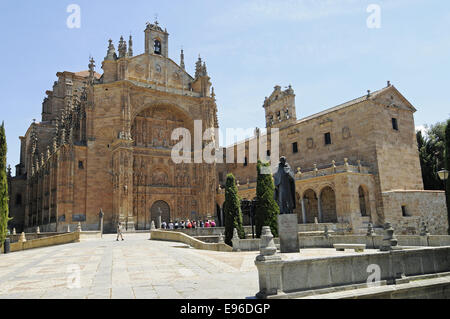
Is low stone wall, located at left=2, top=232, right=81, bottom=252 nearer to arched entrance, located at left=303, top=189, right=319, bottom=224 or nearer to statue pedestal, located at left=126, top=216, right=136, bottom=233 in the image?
statue pedestal, located at left=126, top=216, right=136, bottom=233

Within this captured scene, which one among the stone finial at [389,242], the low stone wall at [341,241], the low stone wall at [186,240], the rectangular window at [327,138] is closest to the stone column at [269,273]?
the stone finial at [389,242]

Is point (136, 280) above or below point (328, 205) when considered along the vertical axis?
below

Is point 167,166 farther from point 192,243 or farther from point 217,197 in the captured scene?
point 192,243

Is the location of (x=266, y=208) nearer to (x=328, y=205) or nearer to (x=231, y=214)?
(x=231, y=214)

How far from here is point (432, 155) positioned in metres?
38.1

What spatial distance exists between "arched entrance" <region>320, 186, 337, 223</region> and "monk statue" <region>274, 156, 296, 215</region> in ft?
62.4

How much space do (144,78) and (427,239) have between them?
32683 mm

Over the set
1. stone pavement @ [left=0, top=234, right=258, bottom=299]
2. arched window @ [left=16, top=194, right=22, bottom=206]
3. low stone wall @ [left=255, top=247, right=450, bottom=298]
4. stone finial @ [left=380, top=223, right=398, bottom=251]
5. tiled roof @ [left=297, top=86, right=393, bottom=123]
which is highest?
tiled roof @ [left=297, top=86, right=393, bottom=123]

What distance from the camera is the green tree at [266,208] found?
1850 cm

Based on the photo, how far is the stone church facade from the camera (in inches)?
1137

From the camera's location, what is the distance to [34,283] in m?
8.48

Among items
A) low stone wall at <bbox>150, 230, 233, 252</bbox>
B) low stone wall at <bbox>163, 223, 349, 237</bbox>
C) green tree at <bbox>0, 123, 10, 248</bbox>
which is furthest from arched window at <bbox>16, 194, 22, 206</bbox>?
green tree at <bbox>0, 123, 10, 248</bbox>

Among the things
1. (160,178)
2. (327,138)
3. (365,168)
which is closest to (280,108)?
(327,138)

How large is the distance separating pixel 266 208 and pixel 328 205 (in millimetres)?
15239
